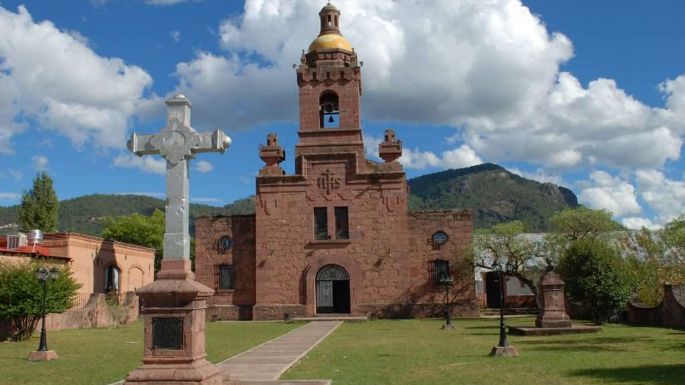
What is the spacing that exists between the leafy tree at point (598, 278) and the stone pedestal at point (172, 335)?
2094 cm

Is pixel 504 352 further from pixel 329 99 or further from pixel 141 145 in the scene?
pixel 329 99

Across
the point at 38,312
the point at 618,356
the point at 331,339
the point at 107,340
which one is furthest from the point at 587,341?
the point at 38,312

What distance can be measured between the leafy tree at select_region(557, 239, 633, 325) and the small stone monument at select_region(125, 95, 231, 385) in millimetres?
20533

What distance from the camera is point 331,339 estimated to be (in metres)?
22.9

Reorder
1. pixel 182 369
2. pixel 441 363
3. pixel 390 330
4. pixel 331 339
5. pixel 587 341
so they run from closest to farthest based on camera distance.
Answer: pixel 182 369 < pixel 441 363 < pixel 587 341 < pixel 331 339 < pixel 390 330

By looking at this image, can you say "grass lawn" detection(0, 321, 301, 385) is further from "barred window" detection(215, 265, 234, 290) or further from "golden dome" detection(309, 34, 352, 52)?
"golden dome" detection(309, 34, 352, 52)

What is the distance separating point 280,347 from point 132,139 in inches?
407

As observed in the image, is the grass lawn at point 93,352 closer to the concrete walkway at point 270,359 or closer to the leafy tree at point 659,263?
the concrete walkway at point 270,359

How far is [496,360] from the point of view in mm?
15328

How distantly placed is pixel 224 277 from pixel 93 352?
1879 cm

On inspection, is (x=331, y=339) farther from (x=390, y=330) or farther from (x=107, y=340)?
(x=107, y=340)

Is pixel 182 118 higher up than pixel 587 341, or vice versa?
pixel 182 118

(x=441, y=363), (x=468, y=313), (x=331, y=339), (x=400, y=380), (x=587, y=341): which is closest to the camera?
Result: (x=400, y=380)

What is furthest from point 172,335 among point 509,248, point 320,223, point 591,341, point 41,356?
point 509,248
